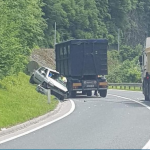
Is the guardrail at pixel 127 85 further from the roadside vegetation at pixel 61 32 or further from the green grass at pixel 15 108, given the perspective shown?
the green grass at pixel 15 108

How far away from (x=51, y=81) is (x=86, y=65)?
3.98 metres

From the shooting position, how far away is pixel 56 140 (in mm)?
13258

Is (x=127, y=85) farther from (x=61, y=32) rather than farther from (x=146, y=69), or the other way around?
(x=61, y=32)

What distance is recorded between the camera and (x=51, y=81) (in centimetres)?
3012

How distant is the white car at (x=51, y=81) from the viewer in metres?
29.4

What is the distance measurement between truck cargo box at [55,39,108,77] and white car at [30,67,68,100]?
1.70m

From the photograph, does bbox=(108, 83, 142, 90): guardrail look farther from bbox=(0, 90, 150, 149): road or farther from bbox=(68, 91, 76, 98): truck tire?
bbox=(0, 90, 150, 149): road

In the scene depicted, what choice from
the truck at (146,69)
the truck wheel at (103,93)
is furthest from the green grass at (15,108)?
the truck wheel at (103,93)

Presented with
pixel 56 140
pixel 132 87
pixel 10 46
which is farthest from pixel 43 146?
pixel 132 87

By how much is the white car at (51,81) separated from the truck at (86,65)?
5.30 feet

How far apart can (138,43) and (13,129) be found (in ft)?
293

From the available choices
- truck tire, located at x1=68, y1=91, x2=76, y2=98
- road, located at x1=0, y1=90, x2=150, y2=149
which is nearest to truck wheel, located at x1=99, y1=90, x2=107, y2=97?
truck tire, located at x1=68, y1=91, x2=76, y2=98

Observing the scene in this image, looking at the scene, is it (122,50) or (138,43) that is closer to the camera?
(122,50)

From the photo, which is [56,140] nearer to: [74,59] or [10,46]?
[10,46]
